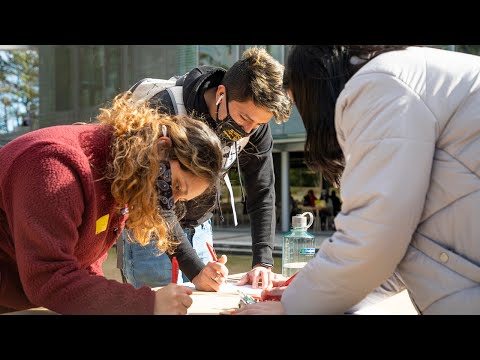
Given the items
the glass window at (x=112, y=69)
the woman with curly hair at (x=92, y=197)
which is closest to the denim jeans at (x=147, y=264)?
the woman with curly hair at (x=92, y=197)

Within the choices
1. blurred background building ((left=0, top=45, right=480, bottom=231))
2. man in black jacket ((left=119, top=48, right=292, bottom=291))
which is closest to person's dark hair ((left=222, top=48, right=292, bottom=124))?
man in black jacket ((left=119, top=48, right=292, bottom=291))

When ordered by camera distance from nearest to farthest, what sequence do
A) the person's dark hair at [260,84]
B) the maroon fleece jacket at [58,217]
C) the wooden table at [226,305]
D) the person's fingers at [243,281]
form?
1. the maroon fleece jacket at [58,217]
2. the wooden table at [226,305]
3. the person's fingers at [243,281]
4. the person's dark hair at [260,84]

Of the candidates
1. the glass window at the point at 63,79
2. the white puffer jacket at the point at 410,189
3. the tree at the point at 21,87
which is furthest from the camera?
the tree at the point at 21,87

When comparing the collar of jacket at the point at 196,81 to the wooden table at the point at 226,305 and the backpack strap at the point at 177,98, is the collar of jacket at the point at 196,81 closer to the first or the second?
the backpack strap at the point at 177,98

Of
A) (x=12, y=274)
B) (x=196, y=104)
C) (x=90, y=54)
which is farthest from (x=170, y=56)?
(x=12, y=274)

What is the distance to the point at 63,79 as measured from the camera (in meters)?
20.2

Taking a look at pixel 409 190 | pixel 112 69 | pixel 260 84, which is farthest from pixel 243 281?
pixel 112 69

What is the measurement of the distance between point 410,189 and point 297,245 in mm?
2111

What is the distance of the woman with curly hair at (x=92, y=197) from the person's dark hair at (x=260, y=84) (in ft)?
2.88

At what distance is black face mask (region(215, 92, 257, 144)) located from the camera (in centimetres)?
282

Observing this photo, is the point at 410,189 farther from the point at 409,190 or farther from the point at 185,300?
the point at 185,300

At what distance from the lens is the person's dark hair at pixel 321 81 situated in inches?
62.9
